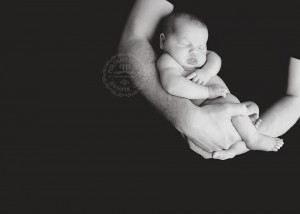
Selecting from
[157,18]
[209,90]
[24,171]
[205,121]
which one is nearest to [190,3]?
[157,18]

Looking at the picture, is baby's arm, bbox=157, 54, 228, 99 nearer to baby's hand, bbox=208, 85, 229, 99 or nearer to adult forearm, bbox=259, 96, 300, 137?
baby's hand, bbox=208, 85, 229, 99

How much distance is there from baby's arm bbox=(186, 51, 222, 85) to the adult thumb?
0.45 ft

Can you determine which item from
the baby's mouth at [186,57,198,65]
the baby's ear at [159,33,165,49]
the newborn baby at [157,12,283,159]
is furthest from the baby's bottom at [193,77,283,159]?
the baby's ear at [159,33,165,49]

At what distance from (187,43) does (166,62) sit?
11 centimetres

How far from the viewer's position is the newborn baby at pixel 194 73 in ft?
3.99

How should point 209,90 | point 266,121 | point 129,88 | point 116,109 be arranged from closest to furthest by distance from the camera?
point 209,90 < point 266,121 < point 129,88 < point 116,109

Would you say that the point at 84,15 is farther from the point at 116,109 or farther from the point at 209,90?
the point at 209,90

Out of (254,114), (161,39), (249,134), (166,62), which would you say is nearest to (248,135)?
(249,134)

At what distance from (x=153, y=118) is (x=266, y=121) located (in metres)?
0.51

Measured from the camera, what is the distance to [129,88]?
4.89 ft

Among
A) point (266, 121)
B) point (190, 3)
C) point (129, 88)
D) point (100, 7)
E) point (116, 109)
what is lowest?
point (116, 109)

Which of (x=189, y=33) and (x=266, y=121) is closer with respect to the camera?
(x=189, y=33)

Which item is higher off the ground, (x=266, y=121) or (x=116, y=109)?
(x=266, y=121)

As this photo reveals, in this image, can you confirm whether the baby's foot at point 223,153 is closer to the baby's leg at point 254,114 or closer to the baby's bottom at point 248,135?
the baby's bottom at point 248,135
